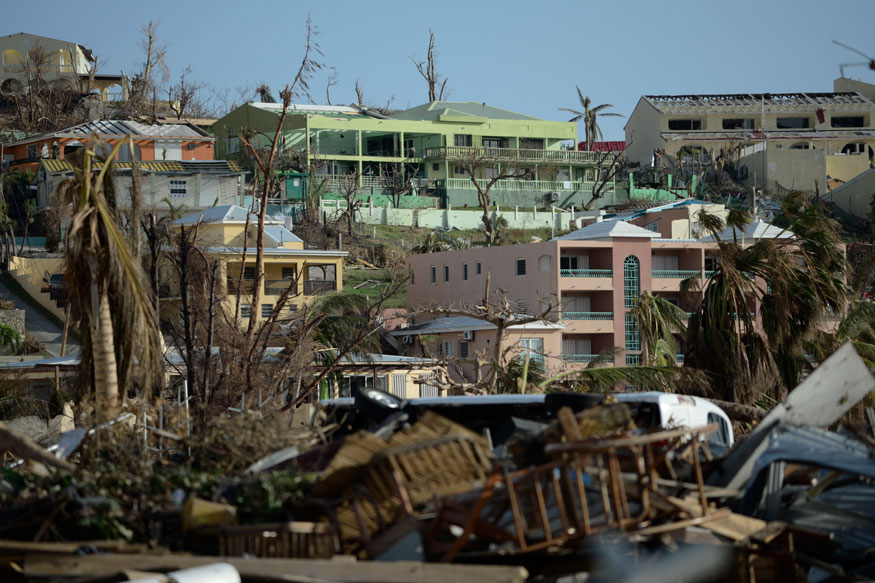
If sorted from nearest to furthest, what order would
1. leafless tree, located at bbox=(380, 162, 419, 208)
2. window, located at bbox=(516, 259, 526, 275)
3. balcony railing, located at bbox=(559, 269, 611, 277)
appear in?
balcony railing, located at bbox=(559, 269, 611, 277) → window, located at bbox=(516, 259, 526, 275) → leafless tree, located at bbox=(380, 162, 419, 208)

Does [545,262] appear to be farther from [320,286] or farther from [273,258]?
[273,258]

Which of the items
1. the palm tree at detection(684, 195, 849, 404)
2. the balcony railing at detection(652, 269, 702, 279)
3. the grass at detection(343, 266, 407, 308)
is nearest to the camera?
the palm tree at detection(684, 195, 849, 404)

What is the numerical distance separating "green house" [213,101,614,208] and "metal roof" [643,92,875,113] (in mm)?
11092

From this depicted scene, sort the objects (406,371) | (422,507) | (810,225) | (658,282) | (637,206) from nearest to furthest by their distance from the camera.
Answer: (422,507) < (810,225) < (406,371) < (658,282) < (637,206)

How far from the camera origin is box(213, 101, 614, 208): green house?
240 feet

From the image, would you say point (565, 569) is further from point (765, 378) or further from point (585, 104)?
point (585, 104)

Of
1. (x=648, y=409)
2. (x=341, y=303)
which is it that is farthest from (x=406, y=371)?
(x=648, y=409)

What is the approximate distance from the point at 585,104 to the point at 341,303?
2213 inches

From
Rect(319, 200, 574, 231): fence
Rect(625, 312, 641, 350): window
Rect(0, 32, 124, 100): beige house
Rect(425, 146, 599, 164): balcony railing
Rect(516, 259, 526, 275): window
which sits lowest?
Rect(625, 312, 641, 350): window

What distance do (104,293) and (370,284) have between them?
134 feet

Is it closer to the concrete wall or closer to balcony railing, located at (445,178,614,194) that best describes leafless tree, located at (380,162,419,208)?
balcony railing, located at (445,178,614,194)

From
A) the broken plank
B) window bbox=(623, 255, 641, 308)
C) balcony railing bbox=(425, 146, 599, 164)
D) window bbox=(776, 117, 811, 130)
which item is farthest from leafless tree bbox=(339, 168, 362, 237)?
the broken plank

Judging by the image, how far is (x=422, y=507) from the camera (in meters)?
9.07

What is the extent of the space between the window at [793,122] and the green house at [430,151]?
18.2 metres
